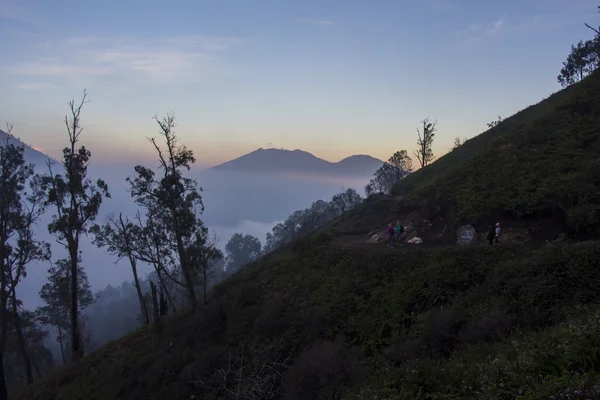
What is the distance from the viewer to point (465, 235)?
15.7 metres

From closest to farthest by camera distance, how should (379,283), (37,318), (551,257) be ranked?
(551,257)
(379,283)
(37,318)

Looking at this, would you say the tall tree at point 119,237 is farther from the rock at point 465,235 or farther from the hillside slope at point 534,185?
the rock at point 465,235

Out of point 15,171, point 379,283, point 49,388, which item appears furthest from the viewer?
point 15,171

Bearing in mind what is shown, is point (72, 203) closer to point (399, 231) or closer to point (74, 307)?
point (74, 307)

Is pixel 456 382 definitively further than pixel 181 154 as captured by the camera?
No

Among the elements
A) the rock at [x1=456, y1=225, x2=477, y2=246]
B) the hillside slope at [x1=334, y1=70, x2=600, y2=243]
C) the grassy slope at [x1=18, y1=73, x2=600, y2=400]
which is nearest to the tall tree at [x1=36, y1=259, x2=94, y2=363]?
the grassy slope at [x1=18, y1=73, x2=600, y2=400]

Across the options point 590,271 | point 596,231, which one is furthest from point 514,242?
point 590,271

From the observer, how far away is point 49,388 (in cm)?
1644

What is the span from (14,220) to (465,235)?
76.6 ft

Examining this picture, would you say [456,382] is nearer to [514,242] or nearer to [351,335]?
[351,335]

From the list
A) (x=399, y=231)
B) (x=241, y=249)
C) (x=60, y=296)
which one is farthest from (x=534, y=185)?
(x=241, y=249)

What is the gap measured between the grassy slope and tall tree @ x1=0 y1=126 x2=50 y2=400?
20.5ft

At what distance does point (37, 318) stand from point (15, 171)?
1826cm

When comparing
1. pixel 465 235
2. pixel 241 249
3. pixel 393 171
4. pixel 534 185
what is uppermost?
pixel 393 171
